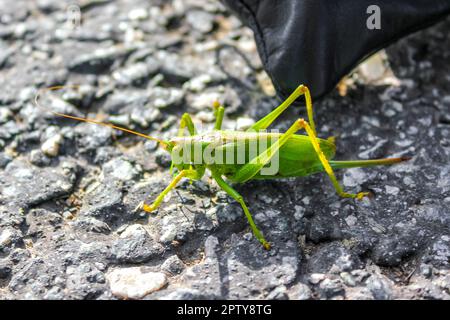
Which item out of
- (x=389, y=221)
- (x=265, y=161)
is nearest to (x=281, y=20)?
(x=265, y=161)

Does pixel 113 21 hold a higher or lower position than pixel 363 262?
higher

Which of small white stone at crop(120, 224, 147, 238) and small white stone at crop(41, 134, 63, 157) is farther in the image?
small white stone at crop(41, 134, 63, 157)

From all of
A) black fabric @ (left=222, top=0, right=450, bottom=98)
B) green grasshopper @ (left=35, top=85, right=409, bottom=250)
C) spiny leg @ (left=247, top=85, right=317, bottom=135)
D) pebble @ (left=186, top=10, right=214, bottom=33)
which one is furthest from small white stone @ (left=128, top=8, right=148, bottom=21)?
spiny leg @ (left=247, top=85, right=317, bottom=135)

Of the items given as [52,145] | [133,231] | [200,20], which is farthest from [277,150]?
[200,20]

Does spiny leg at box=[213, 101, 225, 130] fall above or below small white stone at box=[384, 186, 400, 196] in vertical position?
above

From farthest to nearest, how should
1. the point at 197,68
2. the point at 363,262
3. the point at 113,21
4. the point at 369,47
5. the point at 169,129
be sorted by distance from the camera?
the point at 113,21
the point at 197,68
the point at 169,129
the point at 369,47
the point at 363,262

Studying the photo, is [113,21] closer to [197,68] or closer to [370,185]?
[197,68]

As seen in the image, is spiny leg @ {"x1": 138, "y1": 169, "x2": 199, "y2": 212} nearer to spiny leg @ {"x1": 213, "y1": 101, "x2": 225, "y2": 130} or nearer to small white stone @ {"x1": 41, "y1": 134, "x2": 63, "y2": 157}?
spiny leg @ {"x1": 213, "y1": 101, "x2": 225, "y2": 130}
